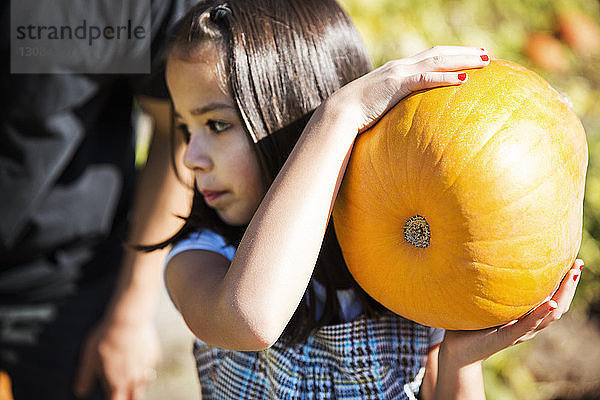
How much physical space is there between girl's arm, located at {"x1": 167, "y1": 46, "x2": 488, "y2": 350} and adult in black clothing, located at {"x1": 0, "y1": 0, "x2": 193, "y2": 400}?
3.29 feet

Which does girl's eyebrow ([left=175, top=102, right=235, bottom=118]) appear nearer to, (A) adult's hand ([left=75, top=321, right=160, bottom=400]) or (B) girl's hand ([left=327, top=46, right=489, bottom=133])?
(B) girl's hand ([left=327, top=46, right=489, bottom=133])

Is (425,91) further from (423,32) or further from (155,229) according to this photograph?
(423,32)

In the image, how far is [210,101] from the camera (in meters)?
1.47

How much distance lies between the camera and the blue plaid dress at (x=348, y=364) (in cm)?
154

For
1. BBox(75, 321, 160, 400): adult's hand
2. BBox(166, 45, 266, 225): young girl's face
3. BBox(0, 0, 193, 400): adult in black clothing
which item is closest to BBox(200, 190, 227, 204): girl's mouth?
BBox(166, 45, 266, 225): young girl's face

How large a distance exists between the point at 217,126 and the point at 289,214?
0.37 meters

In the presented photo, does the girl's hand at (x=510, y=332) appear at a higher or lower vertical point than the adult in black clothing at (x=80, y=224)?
higher

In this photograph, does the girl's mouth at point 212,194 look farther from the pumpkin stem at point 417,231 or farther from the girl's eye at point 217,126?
the pumpkin stem at point 417,231

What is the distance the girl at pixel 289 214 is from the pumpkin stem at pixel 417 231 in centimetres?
15

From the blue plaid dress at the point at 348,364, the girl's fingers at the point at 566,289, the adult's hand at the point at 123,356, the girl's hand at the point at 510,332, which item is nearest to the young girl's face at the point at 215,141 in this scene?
the blue plaid dress at the point at 348,364

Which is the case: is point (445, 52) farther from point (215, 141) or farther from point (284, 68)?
point (215, 141)

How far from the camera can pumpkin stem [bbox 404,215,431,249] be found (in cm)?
122

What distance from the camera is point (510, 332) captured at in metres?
1.29

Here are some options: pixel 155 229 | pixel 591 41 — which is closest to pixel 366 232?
pixel 155 229
